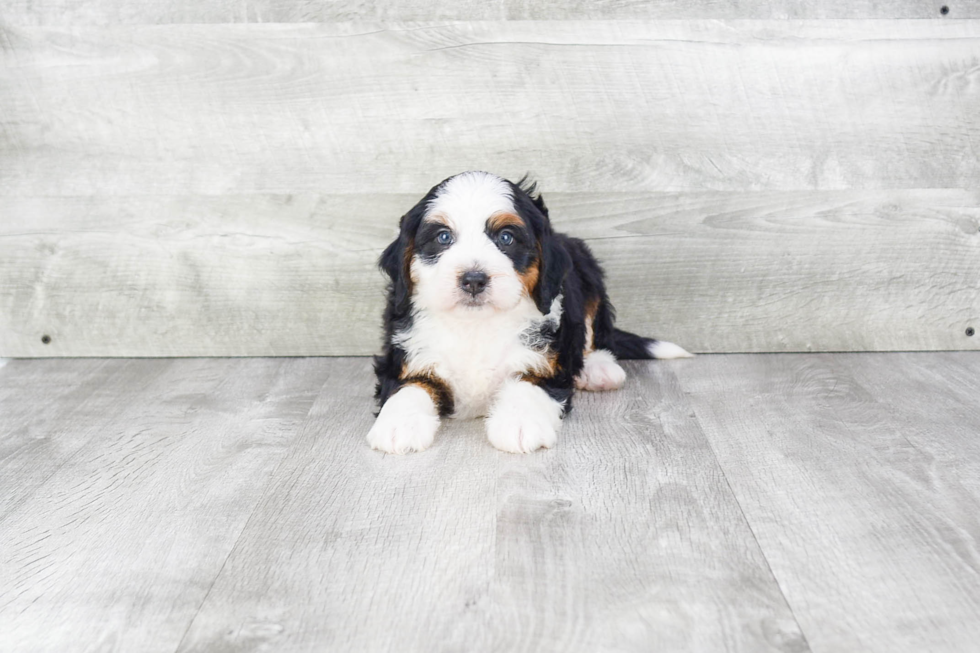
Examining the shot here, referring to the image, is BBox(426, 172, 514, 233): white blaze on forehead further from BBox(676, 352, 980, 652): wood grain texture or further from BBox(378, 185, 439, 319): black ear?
BBox(676, 352, 980, 652): wood grain texture

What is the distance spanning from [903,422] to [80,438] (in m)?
2.33

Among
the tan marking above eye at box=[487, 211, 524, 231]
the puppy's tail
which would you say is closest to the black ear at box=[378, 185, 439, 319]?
the tan marking above eye at box=[487, 211, 524, 231]

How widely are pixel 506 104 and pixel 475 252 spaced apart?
944 mm

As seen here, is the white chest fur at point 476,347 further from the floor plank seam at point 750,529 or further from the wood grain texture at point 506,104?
the wood grain texture at point 506,104

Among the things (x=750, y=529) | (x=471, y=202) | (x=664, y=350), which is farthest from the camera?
(x=664, y=350)

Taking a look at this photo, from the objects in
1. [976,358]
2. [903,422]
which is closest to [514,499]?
[903,422]

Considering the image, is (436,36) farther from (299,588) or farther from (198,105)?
(299,588)

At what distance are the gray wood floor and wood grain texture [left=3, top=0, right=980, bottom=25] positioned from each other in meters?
1.25

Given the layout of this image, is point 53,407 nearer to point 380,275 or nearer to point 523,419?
point 380,275

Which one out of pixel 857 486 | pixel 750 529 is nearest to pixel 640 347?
pixel 857 486

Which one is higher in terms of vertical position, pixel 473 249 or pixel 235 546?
pixel 473 249

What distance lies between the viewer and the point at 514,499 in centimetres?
210

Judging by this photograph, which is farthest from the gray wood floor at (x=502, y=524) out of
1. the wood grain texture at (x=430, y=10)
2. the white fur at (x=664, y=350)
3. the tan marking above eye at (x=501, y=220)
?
the wood grain texture at (x=430, y=10)

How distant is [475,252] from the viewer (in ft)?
7.82
